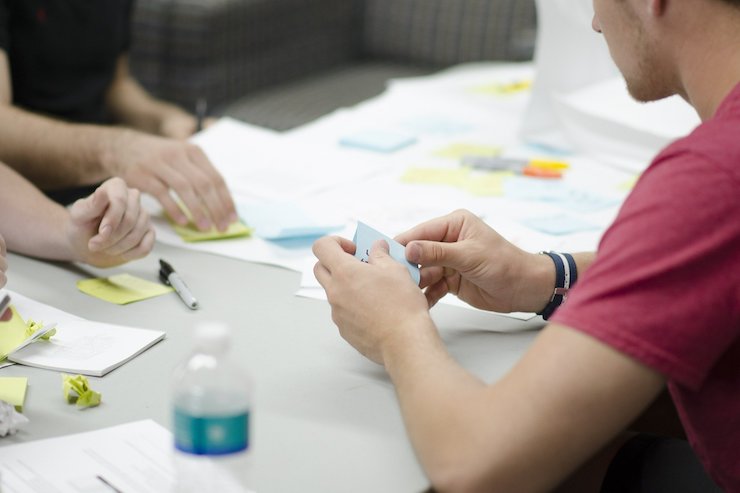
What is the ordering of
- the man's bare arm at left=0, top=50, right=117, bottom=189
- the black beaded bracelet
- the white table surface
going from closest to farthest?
the white table surface, the black beaded bracelet, the man's bare arm at left=0, top=50, right=117, bottom=189

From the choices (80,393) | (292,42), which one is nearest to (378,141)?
(80,393)

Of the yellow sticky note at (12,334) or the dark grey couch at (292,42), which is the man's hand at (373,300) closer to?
the yellow sticky note at (12,334)

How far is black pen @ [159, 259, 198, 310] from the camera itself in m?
1.23

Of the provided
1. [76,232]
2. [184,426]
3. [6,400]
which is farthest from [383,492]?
[76,232]

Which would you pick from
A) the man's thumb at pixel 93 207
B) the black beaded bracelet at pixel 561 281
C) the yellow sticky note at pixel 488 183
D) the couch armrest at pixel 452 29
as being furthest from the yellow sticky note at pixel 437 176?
the couch armrest at pixel 452 29

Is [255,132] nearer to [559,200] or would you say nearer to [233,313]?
[559,200]

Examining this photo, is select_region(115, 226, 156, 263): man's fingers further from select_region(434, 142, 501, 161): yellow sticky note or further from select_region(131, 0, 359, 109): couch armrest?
select_region(131, 0, 359, 109): couch armrest

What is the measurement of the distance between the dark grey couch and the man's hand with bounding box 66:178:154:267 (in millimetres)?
1449

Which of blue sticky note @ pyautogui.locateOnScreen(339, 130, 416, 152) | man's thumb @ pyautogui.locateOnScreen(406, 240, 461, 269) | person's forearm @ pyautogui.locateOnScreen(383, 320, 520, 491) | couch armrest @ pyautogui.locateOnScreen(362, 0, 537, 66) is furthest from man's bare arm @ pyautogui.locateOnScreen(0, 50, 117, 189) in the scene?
couch armrest @ pyautogui.locateOnScreen(362, 0, 537, 66)

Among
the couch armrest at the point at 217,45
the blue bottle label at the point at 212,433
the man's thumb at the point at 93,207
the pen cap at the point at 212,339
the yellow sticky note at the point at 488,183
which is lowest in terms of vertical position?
the couch armrest at the point at 217,45

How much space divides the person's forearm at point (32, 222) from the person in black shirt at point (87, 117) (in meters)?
0.19

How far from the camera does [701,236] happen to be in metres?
0.82

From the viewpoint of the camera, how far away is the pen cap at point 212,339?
77 centimetres

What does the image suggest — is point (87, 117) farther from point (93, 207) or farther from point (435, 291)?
point (435, 291)
